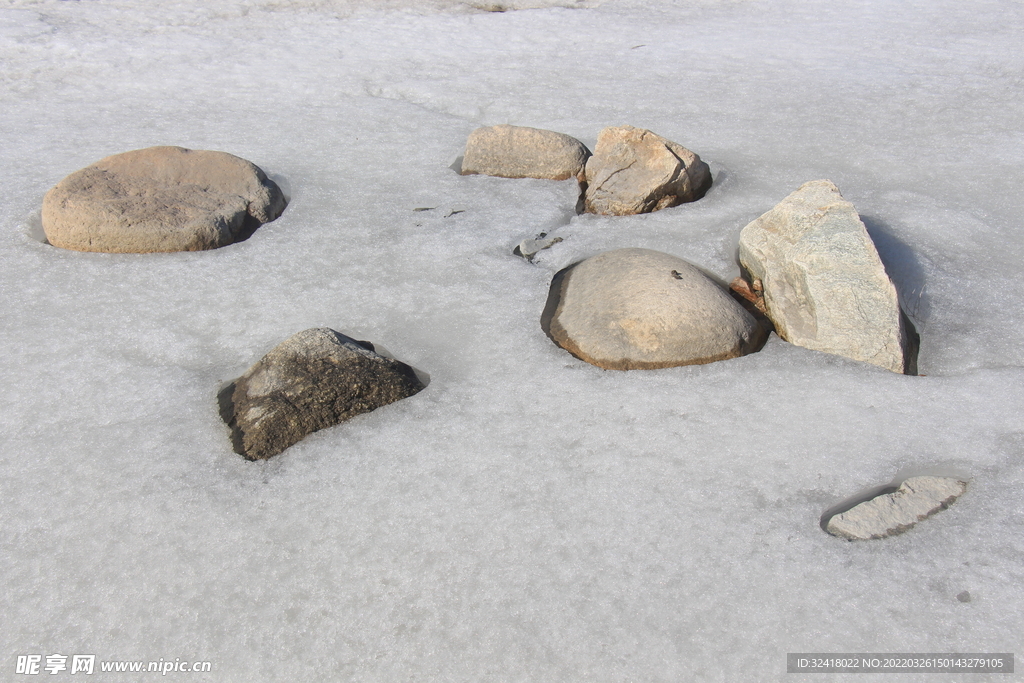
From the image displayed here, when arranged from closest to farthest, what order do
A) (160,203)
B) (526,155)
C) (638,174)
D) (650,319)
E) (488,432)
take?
1. (488,432)
2. (650,319)
3. (160,203)
4. (638,174)
5. (526,155)

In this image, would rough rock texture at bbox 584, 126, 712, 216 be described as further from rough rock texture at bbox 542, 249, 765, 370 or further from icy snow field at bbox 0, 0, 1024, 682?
rough rock texture at bbox 542, 249, 765, 370

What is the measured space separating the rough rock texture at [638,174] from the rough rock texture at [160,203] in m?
1.13

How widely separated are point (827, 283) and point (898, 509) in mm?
671

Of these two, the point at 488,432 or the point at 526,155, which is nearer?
the point at 488,432

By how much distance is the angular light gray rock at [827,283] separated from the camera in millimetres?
1817

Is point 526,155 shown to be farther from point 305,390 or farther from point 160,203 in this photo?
point 305,390

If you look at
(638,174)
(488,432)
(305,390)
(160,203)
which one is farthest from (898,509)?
(160,203)

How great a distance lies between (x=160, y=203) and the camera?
2.38 meters

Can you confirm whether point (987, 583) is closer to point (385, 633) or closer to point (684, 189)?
point (385, 633)

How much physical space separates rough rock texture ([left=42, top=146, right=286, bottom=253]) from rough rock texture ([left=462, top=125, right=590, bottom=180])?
2.54 ft

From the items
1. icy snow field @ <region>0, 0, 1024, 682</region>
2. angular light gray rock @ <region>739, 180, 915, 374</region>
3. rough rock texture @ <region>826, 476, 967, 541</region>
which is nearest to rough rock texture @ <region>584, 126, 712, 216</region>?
icy snow field @ <region>0, 0, 1024, 682</region>

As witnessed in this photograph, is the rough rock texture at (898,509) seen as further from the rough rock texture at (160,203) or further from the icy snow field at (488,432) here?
the rough rock texture at (160,203)

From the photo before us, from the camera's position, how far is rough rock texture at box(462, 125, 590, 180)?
2.78m

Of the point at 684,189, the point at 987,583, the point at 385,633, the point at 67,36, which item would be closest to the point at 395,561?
the point at 385,633
